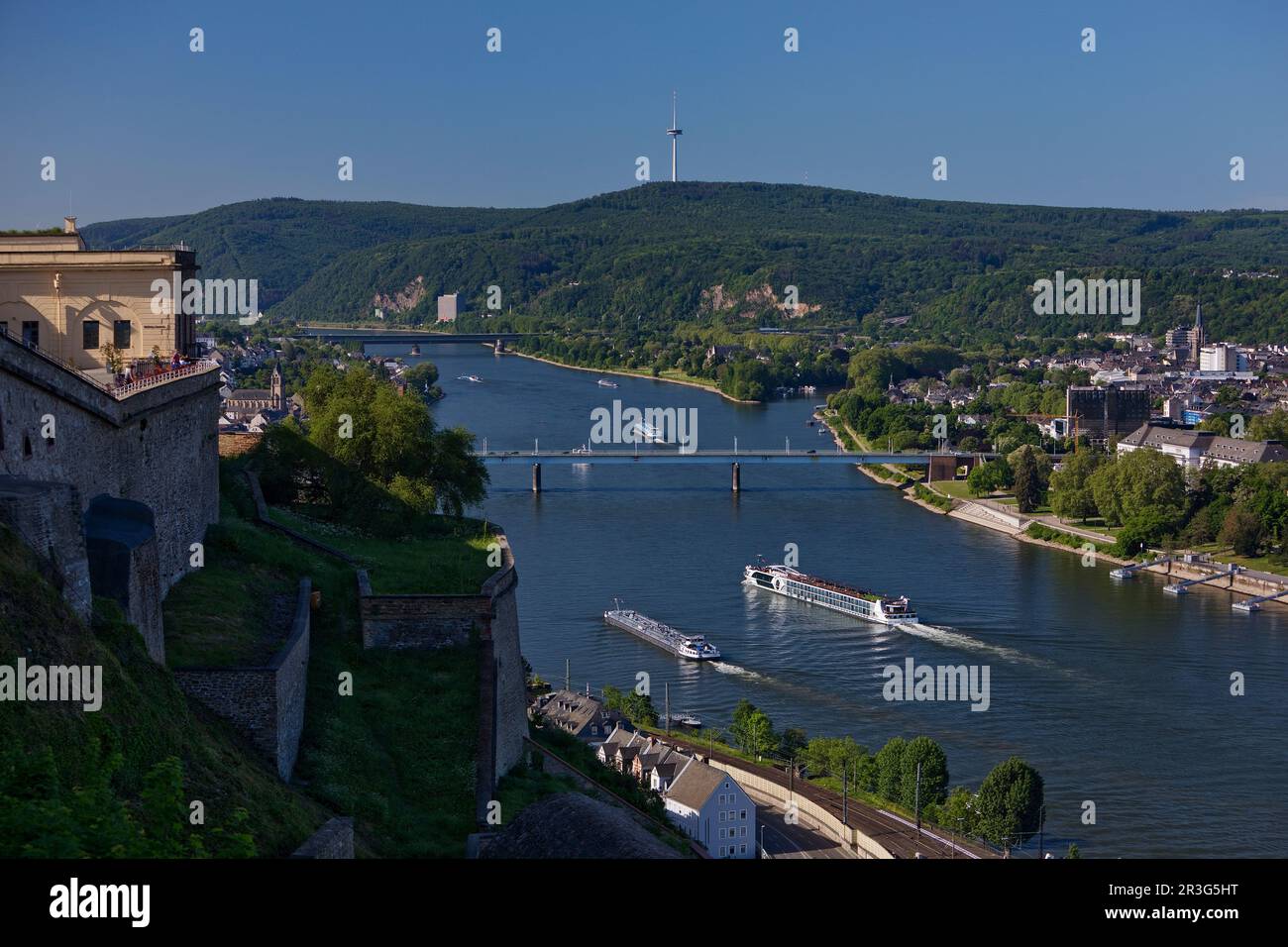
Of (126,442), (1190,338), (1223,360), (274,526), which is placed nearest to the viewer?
(126,442)

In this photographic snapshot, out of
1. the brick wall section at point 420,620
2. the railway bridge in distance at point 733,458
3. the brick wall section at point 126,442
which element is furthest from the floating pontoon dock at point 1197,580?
the brick wall section at point 420,620

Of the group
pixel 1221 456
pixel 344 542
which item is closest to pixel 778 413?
pixel 1221 456

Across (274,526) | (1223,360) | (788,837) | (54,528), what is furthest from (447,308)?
(54,528)

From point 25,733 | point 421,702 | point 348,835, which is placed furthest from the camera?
point 421,702

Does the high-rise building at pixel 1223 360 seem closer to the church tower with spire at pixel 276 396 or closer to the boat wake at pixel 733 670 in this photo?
the church tower with spire at pixel 276 396

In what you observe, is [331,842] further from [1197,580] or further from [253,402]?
[253,402]

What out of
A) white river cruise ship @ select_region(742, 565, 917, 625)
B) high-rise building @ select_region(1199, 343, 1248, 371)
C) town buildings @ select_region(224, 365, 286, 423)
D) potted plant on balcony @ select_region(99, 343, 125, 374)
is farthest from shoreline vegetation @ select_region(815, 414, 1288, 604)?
high-rise building @ select_region(1199, 343, 1248, 371)

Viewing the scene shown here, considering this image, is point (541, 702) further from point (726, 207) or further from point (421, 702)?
point (726, 207)
